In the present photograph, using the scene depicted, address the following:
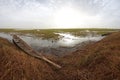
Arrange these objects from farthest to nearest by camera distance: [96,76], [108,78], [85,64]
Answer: [85,64], [96,76], [108,78]

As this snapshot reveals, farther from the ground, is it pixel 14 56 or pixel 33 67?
pixel 14 56

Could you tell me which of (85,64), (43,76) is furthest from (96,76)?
(43,76)

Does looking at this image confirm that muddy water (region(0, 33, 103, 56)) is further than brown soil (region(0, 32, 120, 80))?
Yes

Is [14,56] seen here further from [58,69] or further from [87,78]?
[87,78]

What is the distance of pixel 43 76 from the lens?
26.1 ft

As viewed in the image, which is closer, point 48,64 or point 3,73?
point 3,73

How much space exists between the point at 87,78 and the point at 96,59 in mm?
1545

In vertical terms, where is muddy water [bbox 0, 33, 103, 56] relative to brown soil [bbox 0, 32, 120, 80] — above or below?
below

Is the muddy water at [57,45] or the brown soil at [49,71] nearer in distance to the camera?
the brown soil at [49,71]

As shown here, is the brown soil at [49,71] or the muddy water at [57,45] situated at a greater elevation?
the brown soil at [49,71]

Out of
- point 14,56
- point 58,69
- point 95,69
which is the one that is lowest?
point 58,69

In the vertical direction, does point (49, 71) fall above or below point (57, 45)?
above

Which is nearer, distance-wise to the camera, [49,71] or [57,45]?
[49,71]

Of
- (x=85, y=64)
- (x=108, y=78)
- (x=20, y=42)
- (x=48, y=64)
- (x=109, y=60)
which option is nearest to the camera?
(x=108, y=78)
